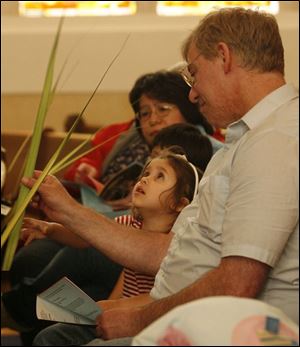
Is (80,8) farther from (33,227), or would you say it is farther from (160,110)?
(33,227)

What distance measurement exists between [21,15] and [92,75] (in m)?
0.50

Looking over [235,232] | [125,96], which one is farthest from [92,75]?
[235,232]

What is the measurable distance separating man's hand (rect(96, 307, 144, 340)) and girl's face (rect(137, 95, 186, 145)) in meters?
1.51

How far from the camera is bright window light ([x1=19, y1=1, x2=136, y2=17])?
543 cm

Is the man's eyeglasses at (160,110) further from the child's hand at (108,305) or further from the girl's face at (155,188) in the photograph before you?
the child's hand at (108,305)

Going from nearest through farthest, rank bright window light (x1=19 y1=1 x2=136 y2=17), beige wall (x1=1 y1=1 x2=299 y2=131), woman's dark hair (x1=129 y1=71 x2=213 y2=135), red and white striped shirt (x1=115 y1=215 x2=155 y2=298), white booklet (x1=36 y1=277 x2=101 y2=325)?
white booklet (x1=36 y1=277 x2=101 y2=325)
red and white striped shirt (x1=115 y1=215 x2=155 y2=298)
woman's dark hair (x1=129 y1=71 x2=213 y2=135)
beige wall (x1=1 y1=1 x2=299 y2=131)
bright window light (x1=19 y1=1 x2=136 y2=17)

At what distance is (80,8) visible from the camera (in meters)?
5.45

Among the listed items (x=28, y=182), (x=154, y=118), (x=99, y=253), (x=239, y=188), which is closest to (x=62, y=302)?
(x=28, y=182)

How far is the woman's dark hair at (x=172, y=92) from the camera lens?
3736mm

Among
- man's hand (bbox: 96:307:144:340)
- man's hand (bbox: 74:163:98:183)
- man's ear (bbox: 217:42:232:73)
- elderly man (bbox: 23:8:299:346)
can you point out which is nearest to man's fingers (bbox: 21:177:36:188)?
elderly man (bbox: 23:8:299:346)

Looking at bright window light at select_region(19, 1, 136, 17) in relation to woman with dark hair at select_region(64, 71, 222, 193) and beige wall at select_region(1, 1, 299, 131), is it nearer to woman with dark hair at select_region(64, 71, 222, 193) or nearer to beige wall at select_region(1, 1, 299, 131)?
beige wall at select_region(1, 1, 299, 131)

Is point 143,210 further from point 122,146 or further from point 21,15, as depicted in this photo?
point 21,15

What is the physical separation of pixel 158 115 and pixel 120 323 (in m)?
1.59

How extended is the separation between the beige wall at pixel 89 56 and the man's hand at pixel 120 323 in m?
3.09
